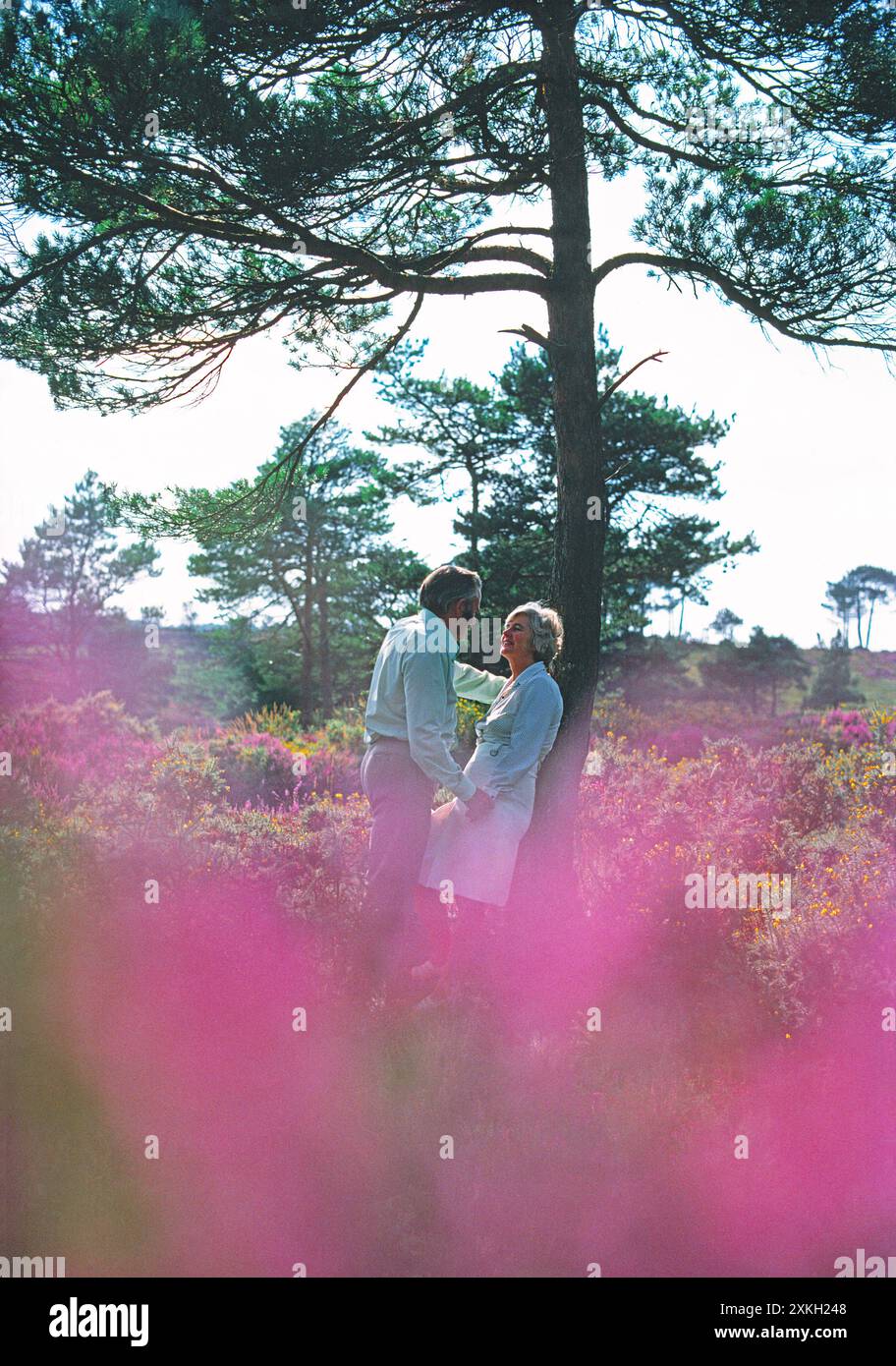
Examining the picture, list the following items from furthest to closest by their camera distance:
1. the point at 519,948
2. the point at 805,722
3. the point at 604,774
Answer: the point at 805,722 < the point at 604,774 < the point at 519,948

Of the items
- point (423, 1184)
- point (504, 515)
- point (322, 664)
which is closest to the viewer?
point (423, 1184)

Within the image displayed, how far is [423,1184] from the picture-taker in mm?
4445

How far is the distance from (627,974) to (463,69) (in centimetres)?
611

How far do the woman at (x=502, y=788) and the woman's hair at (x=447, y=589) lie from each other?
0.39m

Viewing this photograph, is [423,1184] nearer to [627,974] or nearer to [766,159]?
[627,974]

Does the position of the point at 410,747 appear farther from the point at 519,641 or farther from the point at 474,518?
the point at 474,518

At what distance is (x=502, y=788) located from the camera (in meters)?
5.37

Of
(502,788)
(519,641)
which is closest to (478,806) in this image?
(502,788)

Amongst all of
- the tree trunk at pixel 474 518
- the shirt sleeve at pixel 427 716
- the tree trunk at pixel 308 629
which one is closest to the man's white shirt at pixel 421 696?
the shirt sleeve at pixel 427 716

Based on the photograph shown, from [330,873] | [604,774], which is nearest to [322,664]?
[604,774]

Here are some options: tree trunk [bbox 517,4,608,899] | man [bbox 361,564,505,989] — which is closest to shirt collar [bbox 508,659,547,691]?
man [bbox 361,564,505,989]

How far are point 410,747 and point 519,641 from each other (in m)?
0.94

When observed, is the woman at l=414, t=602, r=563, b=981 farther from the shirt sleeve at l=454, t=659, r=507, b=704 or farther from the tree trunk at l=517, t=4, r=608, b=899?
the tree trunk at l=517, t=4, r=608, b=899

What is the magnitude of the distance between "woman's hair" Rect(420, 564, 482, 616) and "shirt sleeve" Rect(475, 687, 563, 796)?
0.64m
